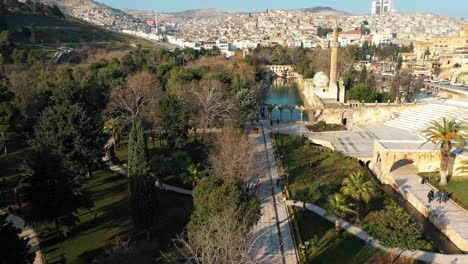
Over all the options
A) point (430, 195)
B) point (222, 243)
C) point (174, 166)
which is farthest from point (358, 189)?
point (174, 166)

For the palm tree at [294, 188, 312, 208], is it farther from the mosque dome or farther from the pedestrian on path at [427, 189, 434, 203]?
the mosque dome

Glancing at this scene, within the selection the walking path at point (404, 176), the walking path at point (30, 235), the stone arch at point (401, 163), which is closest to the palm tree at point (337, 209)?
the walking path at point (404, 176)

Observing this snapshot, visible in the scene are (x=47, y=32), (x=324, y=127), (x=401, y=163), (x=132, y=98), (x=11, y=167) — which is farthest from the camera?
(x=47, y=32)

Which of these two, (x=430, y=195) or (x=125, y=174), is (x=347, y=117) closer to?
(x=430, y=195)

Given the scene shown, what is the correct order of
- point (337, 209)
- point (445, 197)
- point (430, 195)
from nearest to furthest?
point (337, 209) < point (430, 195) < point (445, 197)

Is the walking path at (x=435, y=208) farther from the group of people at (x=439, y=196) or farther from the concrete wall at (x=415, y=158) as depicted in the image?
the concrete wall at (x=415, y=158)

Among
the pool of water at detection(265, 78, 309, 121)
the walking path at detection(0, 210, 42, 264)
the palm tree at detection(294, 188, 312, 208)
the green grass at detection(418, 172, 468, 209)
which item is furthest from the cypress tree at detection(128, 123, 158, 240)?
the pool of water at detection(265, 78, 309, 121)

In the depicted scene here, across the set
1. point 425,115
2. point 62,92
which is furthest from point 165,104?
point 425,115
